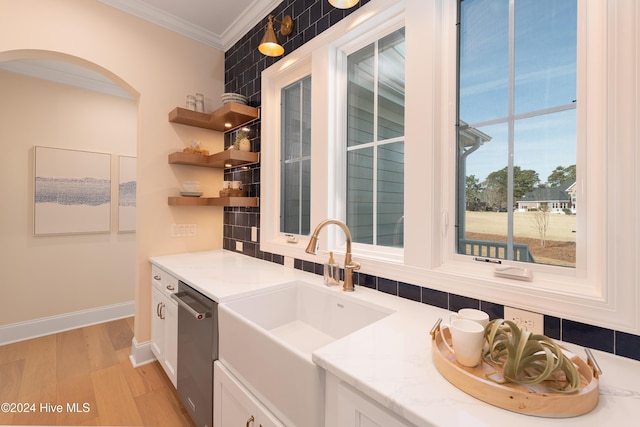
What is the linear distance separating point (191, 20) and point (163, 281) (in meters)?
2.23

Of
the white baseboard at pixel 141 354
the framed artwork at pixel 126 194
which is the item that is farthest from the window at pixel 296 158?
the framed artwork at pixel 126 194

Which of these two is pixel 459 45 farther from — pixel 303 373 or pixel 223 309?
pixel 223 309

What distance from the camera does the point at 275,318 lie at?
4.87 ft

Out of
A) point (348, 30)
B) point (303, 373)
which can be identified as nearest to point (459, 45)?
point (348, 30)

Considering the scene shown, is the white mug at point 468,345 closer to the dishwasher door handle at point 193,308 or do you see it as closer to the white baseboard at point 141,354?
the dishwasher door handle at point 193,308

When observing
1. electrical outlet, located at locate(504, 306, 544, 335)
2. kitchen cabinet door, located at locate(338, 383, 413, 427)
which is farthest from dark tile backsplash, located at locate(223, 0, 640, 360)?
kitchen cabinet door, located at locate(338, 383, 413, 427)

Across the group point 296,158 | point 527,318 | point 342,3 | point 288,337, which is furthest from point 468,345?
point 296,158

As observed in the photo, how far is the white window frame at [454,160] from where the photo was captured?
2.60ft

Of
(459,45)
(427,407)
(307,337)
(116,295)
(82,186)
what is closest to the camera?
(427,407)

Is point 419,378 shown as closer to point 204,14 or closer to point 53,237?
point 204,14

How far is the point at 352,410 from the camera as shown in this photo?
73 cm

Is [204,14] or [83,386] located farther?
[204,14]

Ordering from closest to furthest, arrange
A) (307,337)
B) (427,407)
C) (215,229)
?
1. (427,407)
2. (307,337)
3. (215,229)

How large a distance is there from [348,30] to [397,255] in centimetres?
127
